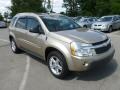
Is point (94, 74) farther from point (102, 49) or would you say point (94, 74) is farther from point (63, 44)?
point (63, 44)

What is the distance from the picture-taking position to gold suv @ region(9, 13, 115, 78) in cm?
484

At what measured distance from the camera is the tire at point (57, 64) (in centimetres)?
513

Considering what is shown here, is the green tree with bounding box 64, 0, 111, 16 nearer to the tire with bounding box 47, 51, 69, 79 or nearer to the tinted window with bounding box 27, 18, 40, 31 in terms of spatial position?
the tinted window with bounding box 27, 18, 40, 31

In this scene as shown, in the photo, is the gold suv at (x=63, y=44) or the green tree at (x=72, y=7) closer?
the gold suv at (x=63, y=44)

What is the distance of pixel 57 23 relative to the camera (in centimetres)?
622

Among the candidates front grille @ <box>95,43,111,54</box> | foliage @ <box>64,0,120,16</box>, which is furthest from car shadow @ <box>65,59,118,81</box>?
foliage @ <box>64,0,120,16</box>

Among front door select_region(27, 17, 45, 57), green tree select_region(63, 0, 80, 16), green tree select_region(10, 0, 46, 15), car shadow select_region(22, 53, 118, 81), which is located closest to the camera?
car shadow select_region(22, 53, 118, 81)

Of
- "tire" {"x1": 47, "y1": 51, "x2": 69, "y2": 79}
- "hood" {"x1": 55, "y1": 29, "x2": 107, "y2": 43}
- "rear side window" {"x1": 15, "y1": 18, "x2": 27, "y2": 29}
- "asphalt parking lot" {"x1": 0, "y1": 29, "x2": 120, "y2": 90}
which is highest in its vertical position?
"rear side window" {"x1": 15, "y1": 18, "x2": 27, "y2": 29}

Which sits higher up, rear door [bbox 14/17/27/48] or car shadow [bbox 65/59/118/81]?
rear door [bbox 14/17/27/48]

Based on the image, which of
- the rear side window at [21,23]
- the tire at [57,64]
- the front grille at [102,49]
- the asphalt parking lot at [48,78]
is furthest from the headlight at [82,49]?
the rear side window at [21,23]

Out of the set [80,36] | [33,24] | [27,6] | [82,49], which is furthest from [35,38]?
[27,6]

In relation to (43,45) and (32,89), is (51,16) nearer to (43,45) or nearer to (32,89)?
(43,45)

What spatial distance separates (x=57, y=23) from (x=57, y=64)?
147 cm

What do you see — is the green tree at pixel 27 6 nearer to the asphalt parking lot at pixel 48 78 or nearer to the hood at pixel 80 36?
the asphalt parking lot at pixel 48 78
